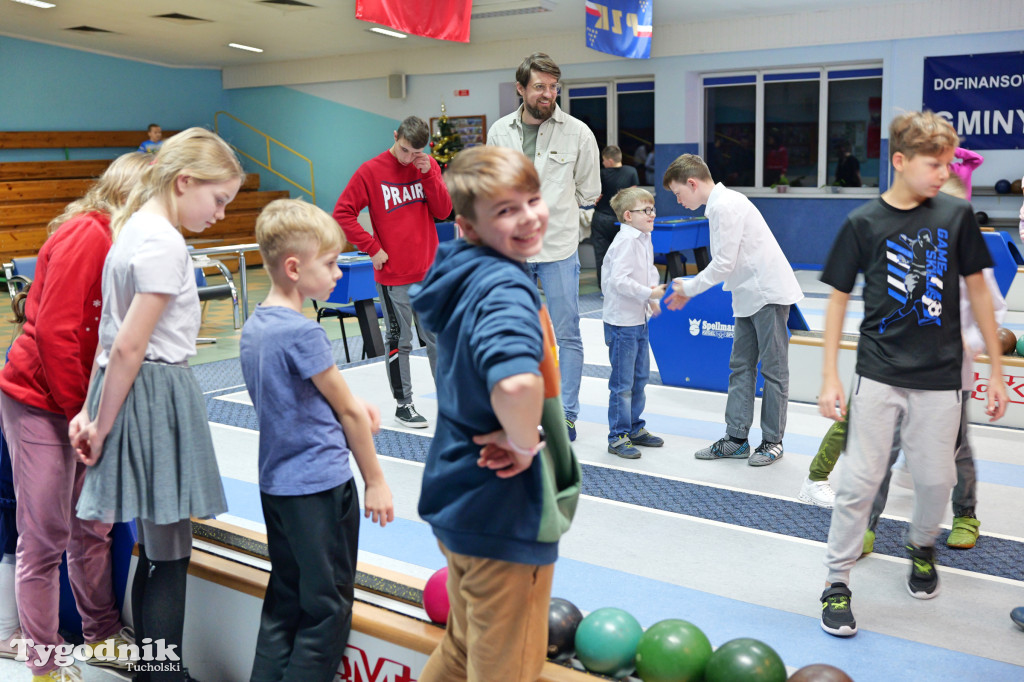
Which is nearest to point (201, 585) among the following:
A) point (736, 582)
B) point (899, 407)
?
point (736, 582)

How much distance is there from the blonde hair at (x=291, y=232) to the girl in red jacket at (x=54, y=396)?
0.51 m

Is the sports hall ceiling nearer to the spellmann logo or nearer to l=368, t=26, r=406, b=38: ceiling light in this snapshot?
l=368, t=26, r=406, b=38: ceiling light

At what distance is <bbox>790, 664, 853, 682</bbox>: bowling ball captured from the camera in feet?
5.87

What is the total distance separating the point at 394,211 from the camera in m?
4.49

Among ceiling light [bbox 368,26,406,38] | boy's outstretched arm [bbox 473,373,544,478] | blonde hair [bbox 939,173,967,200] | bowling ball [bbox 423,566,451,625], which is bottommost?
bowling ball [bbox 423,566,451,625]

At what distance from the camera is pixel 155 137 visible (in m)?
14.0

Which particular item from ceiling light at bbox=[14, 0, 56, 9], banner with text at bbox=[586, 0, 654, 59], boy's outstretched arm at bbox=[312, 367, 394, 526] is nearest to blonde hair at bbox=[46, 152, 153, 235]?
boy's outstretched arm at bbox=[312, 367, 394, 526]

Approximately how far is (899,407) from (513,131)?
8.21ft

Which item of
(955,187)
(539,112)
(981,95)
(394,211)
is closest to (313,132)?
(981,95)

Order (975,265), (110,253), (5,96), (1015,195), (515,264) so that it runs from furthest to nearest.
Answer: (5,96) → (1015,195) → (975,265) → (110,253) → (515,264)

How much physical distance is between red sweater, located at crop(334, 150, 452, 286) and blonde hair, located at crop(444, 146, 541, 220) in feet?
9.79

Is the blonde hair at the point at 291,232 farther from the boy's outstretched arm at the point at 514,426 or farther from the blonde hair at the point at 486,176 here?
the boy's outstretched arm at the point at 514,426

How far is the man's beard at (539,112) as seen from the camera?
4.14 metres

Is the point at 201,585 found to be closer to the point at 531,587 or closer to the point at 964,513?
the point at 531,587
